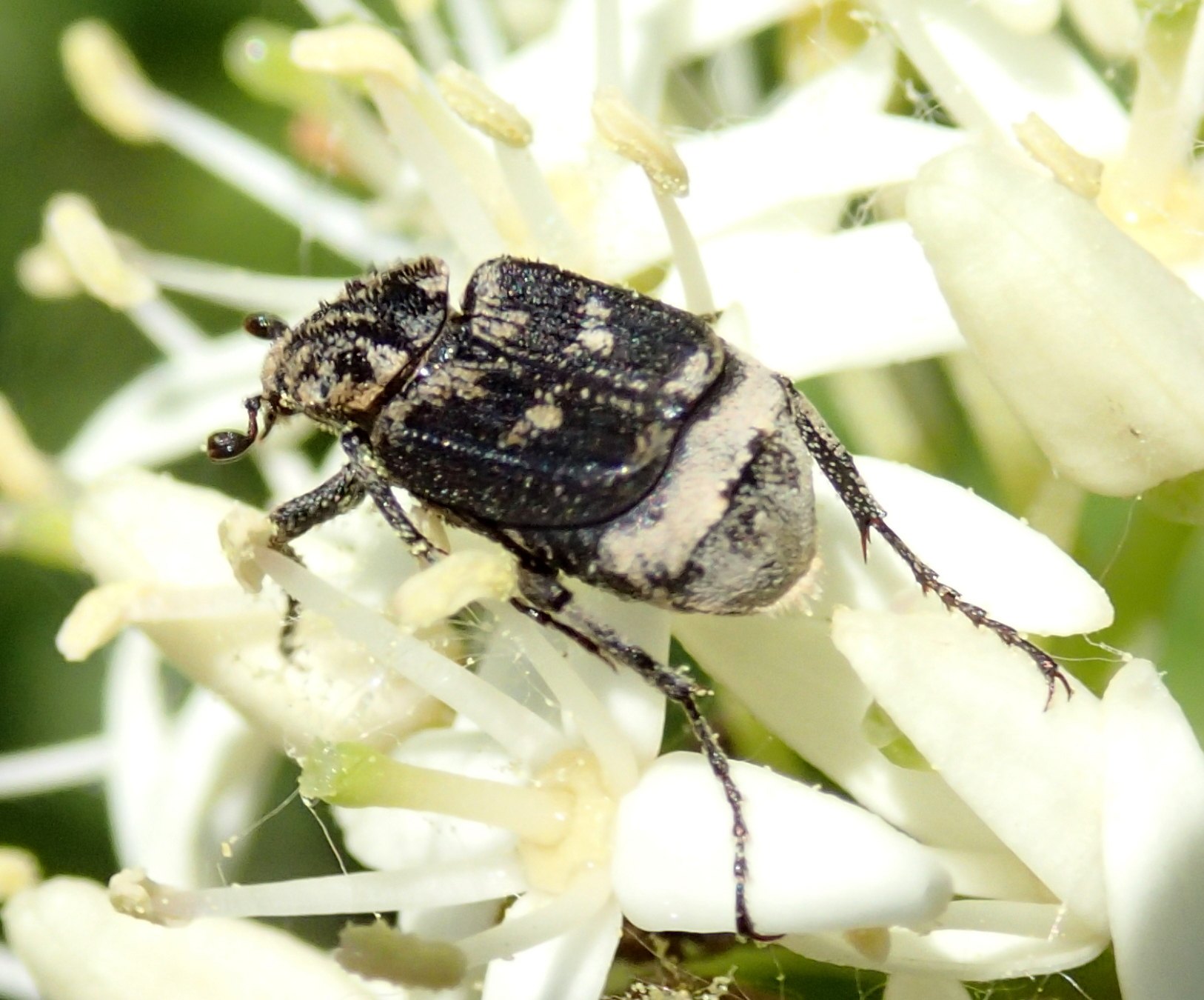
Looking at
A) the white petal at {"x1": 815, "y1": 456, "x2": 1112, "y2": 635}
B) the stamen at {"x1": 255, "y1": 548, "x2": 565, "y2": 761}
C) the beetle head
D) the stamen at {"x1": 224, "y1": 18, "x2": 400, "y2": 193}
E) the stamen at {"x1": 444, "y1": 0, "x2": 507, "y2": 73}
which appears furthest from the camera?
the stamen at {"x1": 444, "y1": 0, "x2": 507, "y2": 73}

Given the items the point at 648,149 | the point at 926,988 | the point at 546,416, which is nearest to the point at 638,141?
the point at 648,149

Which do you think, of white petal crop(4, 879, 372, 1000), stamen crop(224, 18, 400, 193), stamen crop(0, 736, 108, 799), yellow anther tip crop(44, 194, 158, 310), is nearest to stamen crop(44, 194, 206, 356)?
yellow anther tip crop(44, 194, 158, 310)

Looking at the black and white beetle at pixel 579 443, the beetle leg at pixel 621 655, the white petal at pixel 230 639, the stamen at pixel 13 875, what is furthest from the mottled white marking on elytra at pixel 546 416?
the stamen at pixel 13 875

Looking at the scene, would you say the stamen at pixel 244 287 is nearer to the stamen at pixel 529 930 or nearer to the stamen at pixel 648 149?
the stamen at pixel 648 149

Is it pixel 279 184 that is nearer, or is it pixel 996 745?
pixel 996 745

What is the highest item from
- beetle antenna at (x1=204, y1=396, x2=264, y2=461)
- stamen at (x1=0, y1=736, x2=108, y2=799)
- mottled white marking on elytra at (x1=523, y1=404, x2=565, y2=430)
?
mottled white marking on elytra at (x1=523, y1=404, x2=565, y2=430)

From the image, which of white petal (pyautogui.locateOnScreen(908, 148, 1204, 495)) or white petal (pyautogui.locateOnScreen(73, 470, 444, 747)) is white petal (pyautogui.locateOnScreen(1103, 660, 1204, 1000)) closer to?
white petal (pyautogui.locateOnScreen(908, 148, 1204, 495))

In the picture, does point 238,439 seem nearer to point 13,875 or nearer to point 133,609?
point 133,609

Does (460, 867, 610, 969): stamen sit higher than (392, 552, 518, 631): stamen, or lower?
lower
